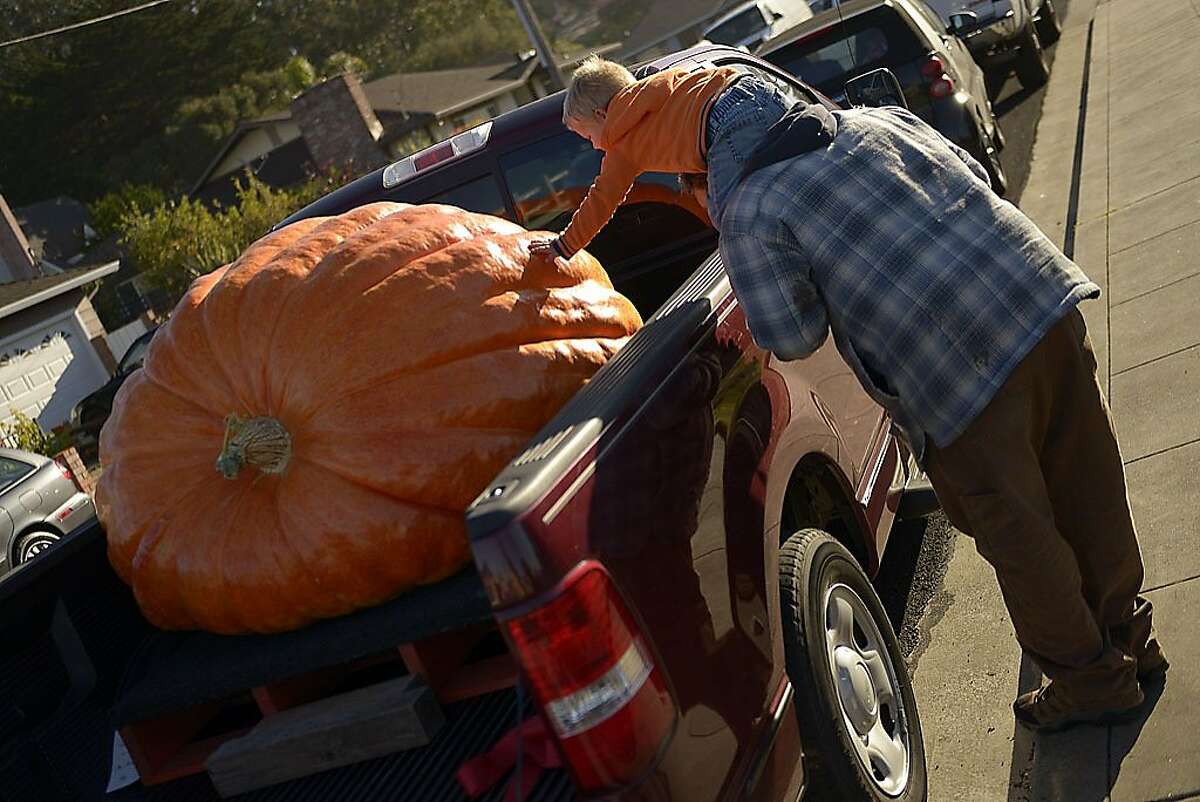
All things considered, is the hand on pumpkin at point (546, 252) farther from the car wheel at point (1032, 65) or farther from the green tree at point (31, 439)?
the green tree at point (31, 439)

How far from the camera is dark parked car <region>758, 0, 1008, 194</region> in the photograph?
9.38 meters

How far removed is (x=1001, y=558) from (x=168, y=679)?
2.29m

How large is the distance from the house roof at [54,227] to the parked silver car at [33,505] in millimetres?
43598

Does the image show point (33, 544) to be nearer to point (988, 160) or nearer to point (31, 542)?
point (31, 542)

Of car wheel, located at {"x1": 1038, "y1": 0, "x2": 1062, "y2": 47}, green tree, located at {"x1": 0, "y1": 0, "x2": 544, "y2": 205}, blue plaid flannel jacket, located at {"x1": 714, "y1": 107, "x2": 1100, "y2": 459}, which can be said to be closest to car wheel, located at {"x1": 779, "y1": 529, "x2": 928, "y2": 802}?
blue plaid flannel jacket, located at {"x1": 714, "y1": 107, "x2": 1100, "y2": 459}

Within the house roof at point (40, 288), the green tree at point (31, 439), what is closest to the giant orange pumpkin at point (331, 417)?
the green tree at point (31, 439)

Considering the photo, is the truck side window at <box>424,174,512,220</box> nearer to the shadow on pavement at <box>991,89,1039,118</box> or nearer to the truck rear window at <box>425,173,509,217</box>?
the truck rear window at <box>425,173,509,217</box>

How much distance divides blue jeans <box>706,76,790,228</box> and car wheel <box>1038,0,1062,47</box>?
15994 mm

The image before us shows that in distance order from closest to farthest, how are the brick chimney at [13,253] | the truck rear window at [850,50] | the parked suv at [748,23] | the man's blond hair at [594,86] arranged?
the man's blond hair at [594,86] < the truck rear window at [850,50] < the parked suv at [748,23] < the brick chimney at [13,253]

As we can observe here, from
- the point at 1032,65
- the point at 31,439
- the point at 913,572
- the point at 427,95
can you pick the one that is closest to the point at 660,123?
the point at 913,572

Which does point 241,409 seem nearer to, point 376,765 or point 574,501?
point 376,765

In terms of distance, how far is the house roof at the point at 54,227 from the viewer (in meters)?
53.8

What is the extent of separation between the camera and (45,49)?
211 feet

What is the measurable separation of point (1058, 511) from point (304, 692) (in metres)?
2.19
